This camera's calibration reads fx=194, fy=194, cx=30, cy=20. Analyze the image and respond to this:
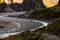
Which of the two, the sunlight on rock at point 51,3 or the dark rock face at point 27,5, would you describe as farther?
the dark rock face at point 27,5

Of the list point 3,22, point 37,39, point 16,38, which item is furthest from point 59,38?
point 3,22

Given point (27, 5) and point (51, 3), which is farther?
point (27, 5)

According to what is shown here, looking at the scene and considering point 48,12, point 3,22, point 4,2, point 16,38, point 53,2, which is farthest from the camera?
point 4,2

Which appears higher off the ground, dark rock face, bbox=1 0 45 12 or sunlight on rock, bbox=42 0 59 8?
sunlight on rock, bbox=42 0 59 8

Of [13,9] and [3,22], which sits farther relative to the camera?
[13,9]

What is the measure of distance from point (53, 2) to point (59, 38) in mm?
25377

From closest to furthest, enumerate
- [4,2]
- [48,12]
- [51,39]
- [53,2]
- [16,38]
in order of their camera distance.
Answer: [51,39] < [16,38] < [48,12] < [53,2] < [4,2]

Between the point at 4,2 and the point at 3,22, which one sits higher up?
the point at 3,22

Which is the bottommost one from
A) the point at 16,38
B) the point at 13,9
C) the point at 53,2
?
the point at 13,9

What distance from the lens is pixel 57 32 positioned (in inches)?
311

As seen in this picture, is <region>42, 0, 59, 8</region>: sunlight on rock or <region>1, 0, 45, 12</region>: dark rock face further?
<region>1, 0, 45, 12</region>: dark rock face

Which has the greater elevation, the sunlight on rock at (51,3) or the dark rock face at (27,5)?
the sunlight on rock at (51,3)

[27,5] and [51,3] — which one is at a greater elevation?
[51,3]

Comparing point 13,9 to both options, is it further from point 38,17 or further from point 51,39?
point 51,39
